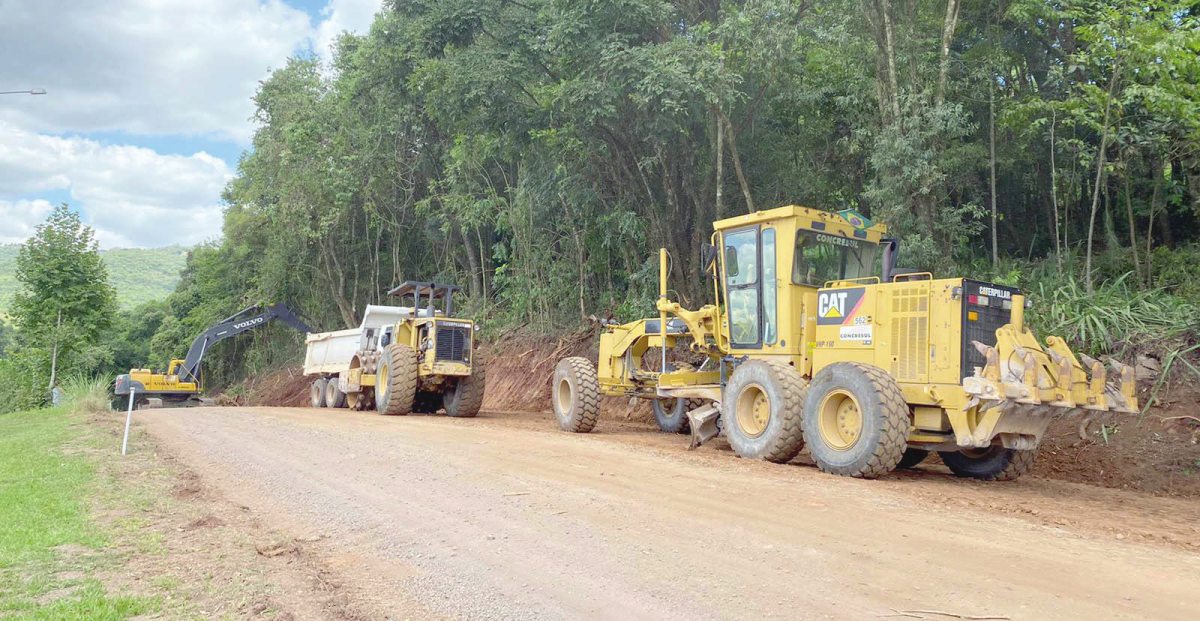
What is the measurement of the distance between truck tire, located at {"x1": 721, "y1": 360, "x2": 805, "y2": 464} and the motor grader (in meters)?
0.02

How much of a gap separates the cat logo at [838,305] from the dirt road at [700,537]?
1.79 m

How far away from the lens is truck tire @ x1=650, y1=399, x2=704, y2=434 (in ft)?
46.1

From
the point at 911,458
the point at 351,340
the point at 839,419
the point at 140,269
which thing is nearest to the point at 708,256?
the point at 839,419

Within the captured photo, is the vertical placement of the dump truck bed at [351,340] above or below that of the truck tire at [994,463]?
above

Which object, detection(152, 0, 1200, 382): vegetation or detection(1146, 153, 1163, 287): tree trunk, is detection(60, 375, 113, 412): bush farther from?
detection(1146, 153, 1163, 287): tree trunk

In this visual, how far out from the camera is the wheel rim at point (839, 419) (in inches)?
354

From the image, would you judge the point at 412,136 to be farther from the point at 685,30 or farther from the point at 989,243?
the point at 989,243

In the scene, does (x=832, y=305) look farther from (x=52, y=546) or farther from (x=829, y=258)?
(x=52, y=546)

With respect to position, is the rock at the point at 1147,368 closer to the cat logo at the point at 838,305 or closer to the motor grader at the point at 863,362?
the motor grader at the point at 863,362

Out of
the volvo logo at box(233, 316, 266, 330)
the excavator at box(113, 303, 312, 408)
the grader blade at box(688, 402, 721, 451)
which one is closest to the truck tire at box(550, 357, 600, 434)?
the grader blade at box(688, 402, 721, 451)

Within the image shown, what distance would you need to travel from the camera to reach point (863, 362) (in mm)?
9484

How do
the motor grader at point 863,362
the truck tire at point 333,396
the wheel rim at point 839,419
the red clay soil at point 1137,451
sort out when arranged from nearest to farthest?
the motor grader at point 863,362 < the wheel rim at point 839,419 < the red clay soil at point 1137,451 < the truck tire at point 333,396

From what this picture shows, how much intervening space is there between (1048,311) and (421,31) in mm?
12648

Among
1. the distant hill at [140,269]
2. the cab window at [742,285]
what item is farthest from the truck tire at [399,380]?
the distant hill at [140,269]
